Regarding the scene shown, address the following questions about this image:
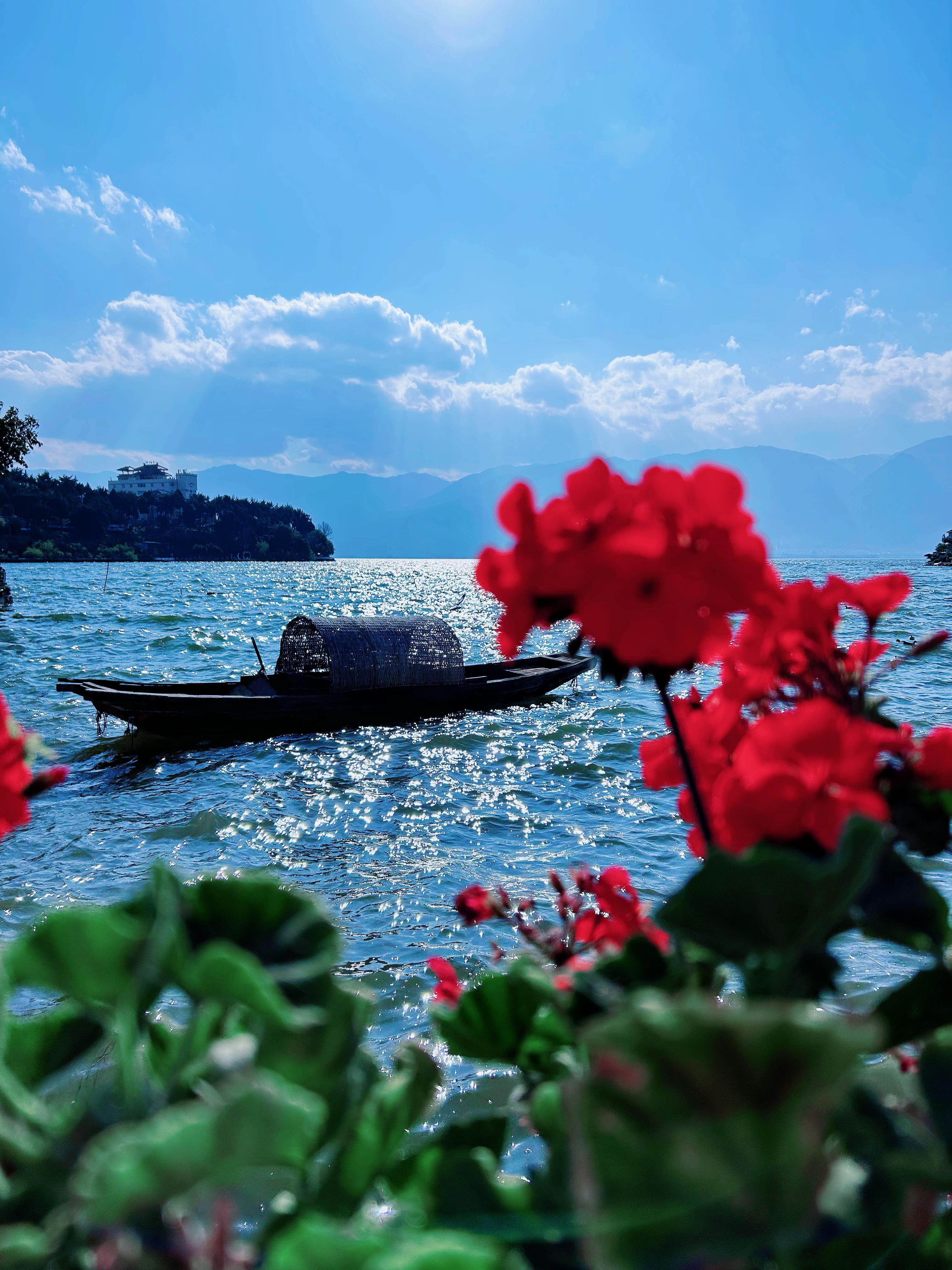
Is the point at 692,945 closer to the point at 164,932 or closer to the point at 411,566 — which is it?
the point at 164,932

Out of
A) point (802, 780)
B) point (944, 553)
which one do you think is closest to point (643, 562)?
point (802, 780)

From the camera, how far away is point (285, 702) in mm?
13375

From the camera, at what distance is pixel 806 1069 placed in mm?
376

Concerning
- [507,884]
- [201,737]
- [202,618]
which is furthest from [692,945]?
[202,618]

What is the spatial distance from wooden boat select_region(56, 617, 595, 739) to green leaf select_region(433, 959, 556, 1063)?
12.4 meters

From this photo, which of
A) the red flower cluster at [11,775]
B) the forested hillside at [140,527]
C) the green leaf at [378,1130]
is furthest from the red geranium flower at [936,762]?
the forested hillside at [140,527]

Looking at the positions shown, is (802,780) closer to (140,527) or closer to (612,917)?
(612,917)

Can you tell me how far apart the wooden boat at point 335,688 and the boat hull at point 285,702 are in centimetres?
2

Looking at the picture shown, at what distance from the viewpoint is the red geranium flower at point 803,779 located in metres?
0.67

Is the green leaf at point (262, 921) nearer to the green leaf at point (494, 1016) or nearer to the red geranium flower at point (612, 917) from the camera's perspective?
the green leaf at point (494, 1016)

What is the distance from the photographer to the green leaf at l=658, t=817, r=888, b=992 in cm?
52

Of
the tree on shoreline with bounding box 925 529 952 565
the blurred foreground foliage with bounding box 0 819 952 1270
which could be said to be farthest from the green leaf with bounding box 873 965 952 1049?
the tree on shoreline with bounding box 925 529 952 565

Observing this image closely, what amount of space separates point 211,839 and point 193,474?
574ft

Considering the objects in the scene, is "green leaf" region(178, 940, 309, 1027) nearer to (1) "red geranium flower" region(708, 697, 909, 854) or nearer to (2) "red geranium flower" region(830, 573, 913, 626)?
(1) "red geranium flower" region(708, 697, 909, 854)
